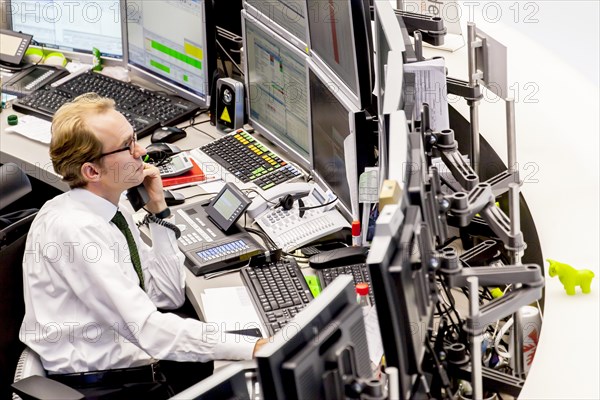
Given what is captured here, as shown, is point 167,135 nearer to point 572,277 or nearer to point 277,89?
point 277,89

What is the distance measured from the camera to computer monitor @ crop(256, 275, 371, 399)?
1.53 meters

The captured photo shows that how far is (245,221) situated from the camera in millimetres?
2965

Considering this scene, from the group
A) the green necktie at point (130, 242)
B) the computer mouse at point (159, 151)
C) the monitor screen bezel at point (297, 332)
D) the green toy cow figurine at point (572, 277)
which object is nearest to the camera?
the monitor screen bezel at point (297, 332)

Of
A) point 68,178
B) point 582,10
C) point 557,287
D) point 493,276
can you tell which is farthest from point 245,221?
point 582,10

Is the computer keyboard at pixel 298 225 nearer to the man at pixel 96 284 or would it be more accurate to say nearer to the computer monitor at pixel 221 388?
the man at pixel 96 284

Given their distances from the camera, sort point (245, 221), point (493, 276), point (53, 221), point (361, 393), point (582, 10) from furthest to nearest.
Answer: point (582, 10) → point (245, 221) → point (53, 221) → point (493, 276) → point (361, 393)

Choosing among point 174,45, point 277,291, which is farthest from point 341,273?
point 174,45

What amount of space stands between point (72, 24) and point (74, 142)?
5.72ft

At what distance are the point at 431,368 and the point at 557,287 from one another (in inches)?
19.7

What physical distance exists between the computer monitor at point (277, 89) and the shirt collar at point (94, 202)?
0.82 metres

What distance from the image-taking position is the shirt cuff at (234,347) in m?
2.29

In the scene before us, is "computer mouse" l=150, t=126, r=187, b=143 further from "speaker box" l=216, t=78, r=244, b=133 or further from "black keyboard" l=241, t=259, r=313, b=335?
"black keyboard" l=241, t=259, r=313, b=335

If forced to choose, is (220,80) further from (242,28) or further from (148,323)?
(148,323)

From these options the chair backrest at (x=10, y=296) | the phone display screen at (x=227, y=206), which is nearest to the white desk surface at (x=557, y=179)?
the phone display screen at (x=227, y=206)
